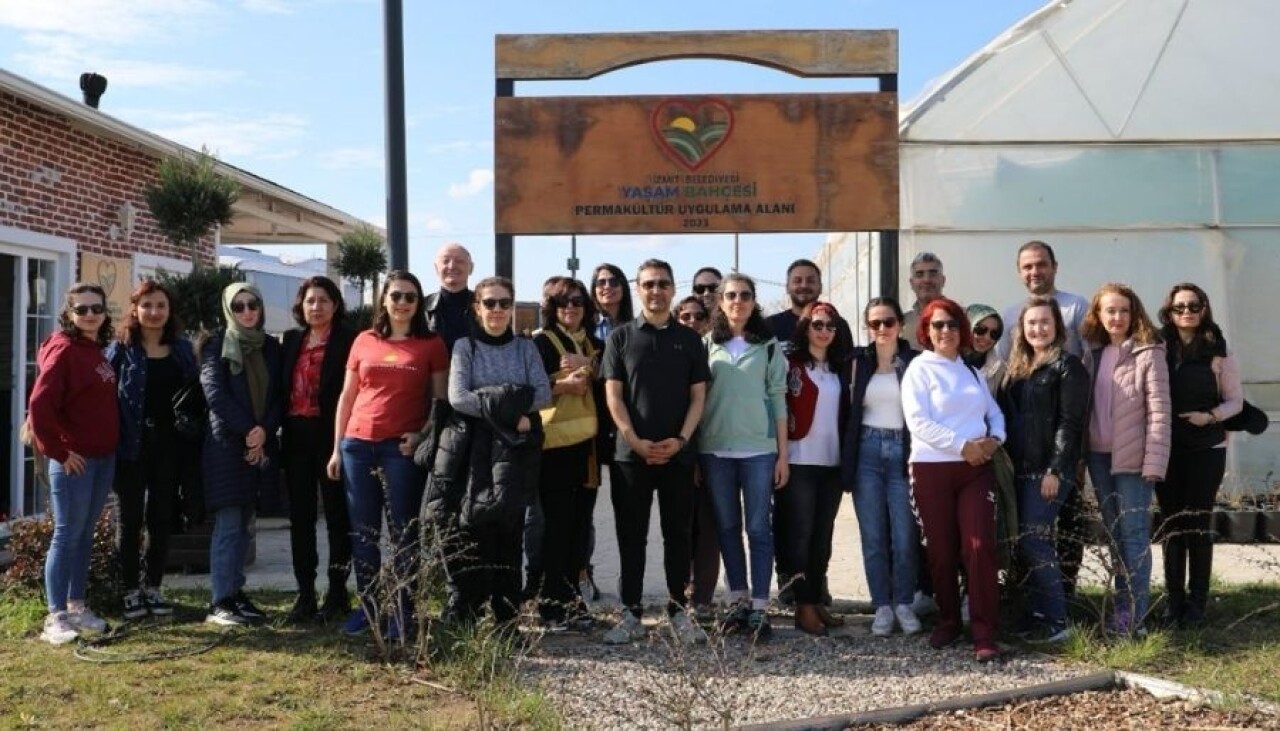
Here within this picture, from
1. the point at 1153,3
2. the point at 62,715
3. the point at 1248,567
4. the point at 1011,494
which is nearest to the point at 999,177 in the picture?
the point at 1153,3

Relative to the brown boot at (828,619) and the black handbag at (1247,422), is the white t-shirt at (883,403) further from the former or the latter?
the black handbag at (1247,422)

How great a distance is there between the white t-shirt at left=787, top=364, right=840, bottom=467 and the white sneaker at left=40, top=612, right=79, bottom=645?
3631 mm

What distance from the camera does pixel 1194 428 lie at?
5.78 metres

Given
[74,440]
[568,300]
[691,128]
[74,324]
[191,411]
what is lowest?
[74,440]

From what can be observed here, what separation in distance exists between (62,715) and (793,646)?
127 inches

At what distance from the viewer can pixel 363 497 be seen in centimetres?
576

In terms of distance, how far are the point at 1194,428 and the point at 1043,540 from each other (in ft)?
3.12

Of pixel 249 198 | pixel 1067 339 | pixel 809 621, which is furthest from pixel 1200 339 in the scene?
pixel 249 198

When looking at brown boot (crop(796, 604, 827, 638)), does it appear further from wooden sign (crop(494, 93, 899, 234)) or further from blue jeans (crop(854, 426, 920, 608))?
wooden sign (crop(494, 93, 899, 234))

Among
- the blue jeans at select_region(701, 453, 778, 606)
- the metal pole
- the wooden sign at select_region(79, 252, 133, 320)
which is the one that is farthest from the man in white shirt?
the wooden sign at select_region(79, 252, 133, 320)

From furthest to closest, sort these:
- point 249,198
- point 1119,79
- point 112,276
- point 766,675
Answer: point 249,198 < point 112,276 < point 1119,79 < point 766,675

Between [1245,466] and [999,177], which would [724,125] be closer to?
[999,177]

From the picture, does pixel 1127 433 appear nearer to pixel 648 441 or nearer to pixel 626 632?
pixel 648 441

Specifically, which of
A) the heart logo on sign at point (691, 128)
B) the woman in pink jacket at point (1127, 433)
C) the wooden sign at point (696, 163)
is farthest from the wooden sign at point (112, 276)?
the woman in pink jacket at point (1127, 433)
